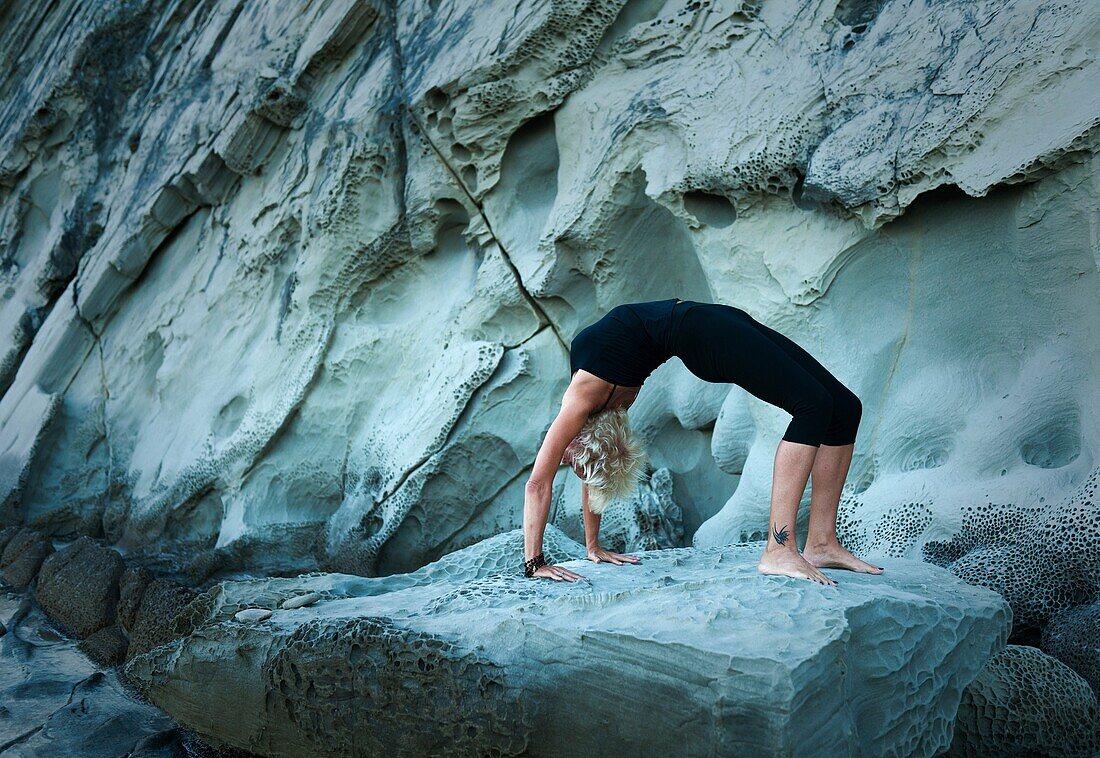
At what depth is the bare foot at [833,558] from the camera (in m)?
2.69

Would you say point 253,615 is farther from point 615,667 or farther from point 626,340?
point 626,340

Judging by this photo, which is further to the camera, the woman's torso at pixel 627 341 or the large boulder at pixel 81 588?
the large boulder at pixel 81 588

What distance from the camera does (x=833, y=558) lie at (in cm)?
273

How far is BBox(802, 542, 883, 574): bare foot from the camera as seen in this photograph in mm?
2693

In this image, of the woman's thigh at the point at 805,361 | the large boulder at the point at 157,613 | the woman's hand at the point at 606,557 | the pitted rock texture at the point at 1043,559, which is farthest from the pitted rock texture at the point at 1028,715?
the large boulder at the point at 157,613

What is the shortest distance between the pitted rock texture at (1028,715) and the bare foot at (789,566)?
608 millimetres

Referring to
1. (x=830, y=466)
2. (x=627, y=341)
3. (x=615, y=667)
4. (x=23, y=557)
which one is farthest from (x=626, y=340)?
(x=23, y=557)

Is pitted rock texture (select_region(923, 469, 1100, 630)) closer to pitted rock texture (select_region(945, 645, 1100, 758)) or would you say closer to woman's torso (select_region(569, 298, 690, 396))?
pitted rock texture (select_region(945, 645, 1100, 758))

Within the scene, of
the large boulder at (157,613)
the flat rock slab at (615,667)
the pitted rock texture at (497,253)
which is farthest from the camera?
the large boulder at (157,613)

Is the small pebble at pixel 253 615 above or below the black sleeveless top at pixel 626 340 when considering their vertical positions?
below

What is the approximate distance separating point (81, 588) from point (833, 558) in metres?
4.13

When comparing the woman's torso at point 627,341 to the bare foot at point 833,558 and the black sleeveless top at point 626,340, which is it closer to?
the black sleeveless top at point 626,340

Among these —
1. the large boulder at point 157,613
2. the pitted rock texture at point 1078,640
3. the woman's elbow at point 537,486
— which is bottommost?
the large boulder at point 157,613

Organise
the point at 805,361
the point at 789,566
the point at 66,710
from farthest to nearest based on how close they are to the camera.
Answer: the point at 66,710, the point at 805,361, the point at 789,566
